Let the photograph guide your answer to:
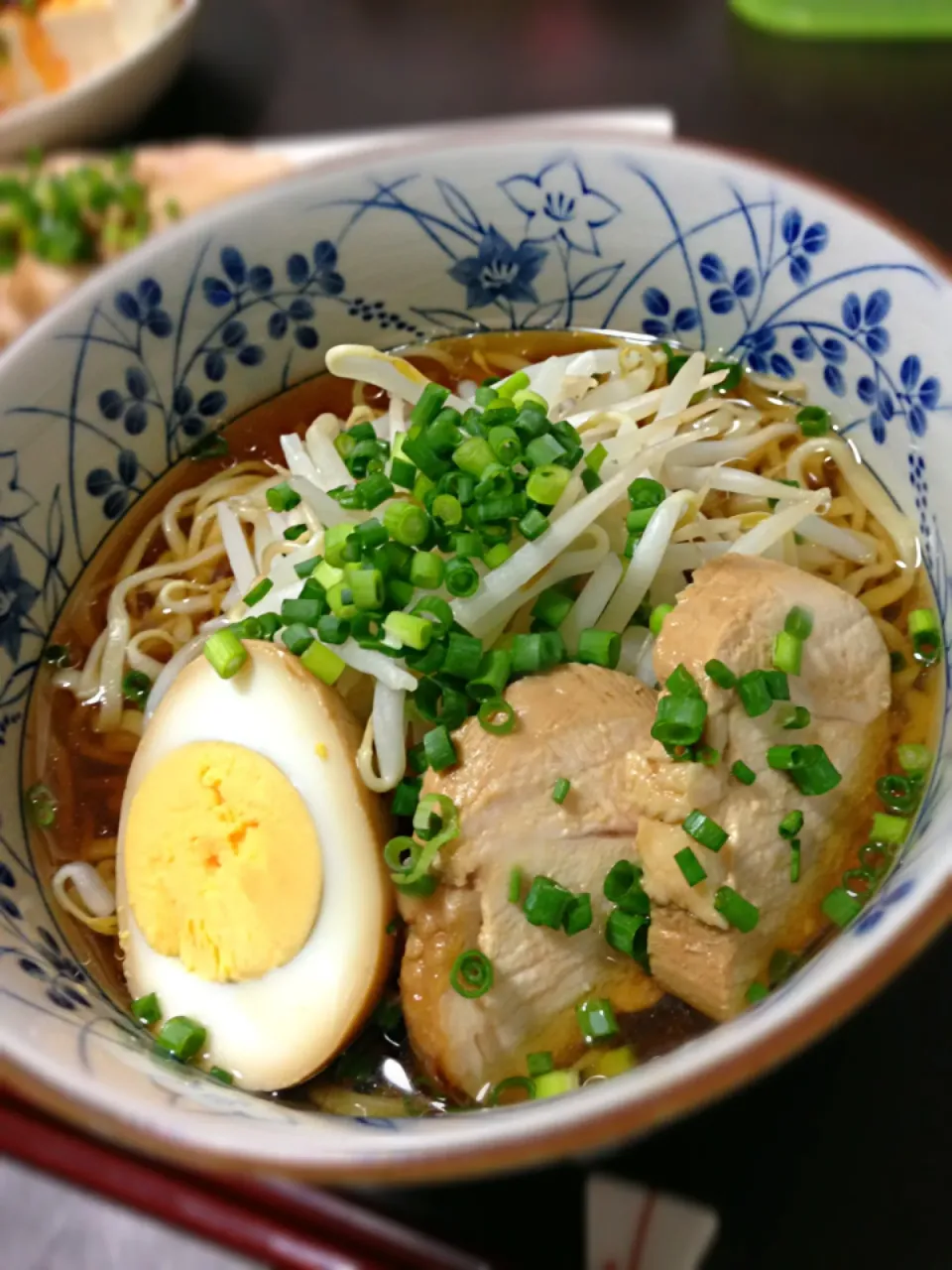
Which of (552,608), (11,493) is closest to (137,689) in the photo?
(11,493)

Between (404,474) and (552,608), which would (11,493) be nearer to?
(404,474)

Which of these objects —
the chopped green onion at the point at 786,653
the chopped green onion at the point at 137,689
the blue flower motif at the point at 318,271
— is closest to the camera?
the chopped green onion at the point at 786,653

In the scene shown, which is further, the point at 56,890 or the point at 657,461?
the point at 657,461

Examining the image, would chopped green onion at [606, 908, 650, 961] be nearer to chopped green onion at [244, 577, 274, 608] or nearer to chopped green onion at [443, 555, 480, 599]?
chopped green onion at [443, 555, 480, 599]

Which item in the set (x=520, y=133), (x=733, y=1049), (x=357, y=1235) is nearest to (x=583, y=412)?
(x=520, y=133)

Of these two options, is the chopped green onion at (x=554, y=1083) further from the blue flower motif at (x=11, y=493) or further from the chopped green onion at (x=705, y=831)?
the blue flower motif at (x=11, y=493)

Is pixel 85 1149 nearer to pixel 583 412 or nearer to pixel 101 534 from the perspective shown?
pixel 101 534

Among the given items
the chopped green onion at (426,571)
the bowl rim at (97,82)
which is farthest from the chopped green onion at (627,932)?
the bowl rim at (97,82)
